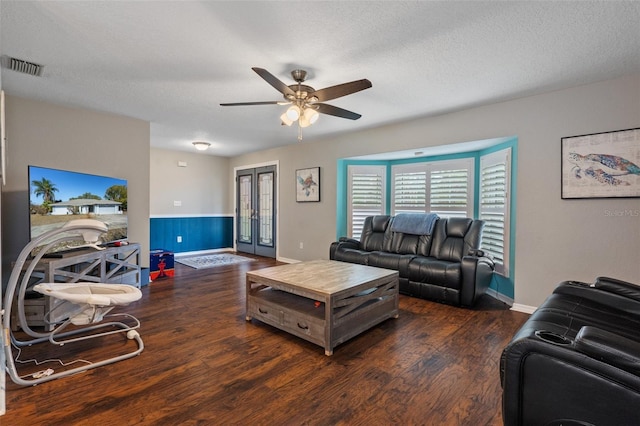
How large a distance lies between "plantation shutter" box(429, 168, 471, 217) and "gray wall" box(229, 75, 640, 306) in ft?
2.64

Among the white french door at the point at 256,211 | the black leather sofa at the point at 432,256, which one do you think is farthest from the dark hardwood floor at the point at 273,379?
the white french door at the point at 256,211

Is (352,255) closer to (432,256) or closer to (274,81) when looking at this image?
(432,256)

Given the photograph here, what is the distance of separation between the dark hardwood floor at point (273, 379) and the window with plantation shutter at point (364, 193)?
2.50 m

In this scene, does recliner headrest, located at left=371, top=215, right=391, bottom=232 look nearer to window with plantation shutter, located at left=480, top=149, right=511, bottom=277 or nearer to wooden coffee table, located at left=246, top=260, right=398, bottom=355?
window with plantation shutter, located at left=480, top=149, right=511, bottom=277

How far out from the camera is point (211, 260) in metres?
6.11

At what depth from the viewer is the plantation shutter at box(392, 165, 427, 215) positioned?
4891mm

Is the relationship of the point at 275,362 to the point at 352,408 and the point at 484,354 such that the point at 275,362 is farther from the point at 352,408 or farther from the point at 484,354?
the point at 484,354

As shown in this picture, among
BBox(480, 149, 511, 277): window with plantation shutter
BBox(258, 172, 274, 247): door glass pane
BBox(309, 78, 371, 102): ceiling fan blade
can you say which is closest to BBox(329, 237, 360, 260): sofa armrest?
BBox(480, 149, 511, 277): window with plantation shutter

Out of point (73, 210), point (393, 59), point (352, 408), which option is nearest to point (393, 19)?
point (393, 59)

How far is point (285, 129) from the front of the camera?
15.6 feet

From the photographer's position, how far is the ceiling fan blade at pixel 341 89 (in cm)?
224

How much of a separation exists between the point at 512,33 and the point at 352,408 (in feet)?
8.81

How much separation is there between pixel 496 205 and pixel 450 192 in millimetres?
807

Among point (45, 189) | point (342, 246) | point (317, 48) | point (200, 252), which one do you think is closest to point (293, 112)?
point (317, 48)
